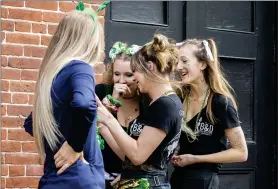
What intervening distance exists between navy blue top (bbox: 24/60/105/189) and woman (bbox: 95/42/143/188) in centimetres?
76

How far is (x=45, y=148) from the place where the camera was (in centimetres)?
379

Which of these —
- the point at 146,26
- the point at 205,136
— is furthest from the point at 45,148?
the point at 146,26

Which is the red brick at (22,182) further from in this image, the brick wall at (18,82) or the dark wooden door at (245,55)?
the dark wooden door at (245,55)

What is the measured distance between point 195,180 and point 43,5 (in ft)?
5.80

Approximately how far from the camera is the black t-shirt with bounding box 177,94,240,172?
4871 millimetres

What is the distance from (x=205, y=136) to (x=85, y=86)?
1499mm

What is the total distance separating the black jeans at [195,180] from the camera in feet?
15.8

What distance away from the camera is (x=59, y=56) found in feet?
12.4

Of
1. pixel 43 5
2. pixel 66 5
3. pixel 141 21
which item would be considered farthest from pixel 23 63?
pixel 141 21

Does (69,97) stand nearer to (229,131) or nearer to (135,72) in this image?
(135,72)

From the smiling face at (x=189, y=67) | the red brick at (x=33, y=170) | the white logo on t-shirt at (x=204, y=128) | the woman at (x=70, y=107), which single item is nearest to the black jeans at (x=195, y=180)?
the white logo on t-shirt at (x=204, y=128)

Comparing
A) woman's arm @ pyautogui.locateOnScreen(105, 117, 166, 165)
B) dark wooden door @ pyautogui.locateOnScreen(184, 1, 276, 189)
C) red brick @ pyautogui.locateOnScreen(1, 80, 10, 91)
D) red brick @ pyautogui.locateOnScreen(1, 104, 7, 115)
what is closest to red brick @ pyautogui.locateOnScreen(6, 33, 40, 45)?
red brick @ pyautogui.locateOnScreen(1, 80, 10, 91)

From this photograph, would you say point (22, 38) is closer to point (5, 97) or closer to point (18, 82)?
point (18, 82)

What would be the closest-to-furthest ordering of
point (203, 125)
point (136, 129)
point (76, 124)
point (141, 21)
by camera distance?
point (76, 124), point (136, 129), point (203, 125), point (141, 21)
